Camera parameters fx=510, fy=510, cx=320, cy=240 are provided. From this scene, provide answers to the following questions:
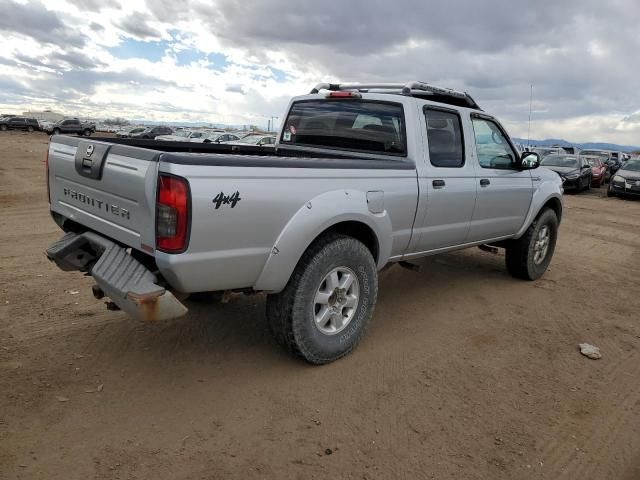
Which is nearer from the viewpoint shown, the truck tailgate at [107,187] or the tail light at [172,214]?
the tail light at [172,214]

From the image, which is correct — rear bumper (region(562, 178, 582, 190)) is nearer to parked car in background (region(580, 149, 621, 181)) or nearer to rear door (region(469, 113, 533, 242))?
parked car in background (region(580, 149, 621, 181))

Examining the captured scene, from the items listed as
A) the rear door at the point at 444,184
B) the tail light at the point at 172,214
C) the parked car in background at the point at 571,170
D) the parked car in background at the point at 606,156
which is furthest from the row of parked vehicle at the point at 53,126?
the tail light at the point at 172,214

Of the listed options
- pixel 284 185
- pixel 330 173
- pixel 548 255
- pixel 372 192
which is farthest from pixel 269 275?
pixel 548 255

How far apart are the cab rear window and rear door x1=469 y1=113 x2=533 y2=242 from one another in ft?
3.33

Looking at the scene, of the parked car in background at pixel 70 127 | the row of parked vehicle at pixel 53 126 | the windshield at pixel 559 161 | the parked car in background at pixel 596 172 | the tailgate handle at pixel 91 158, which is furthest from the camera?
the row of parked vehicle at pixel 53 126

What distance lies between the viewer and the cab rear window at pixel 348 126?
4281 mm

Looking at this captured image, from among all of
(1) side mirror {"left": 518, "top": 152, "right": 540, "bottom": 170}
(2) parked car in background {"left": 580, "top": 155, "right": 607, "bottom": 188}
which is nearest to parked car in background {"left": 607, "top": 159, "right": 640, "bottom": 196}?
(2) parked car in background {"left": 580, "top": 155, "right": 607, "bottom": 188}

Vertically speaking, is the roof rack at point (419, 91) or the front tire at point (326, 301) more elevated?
the roof rack at point (419, 91)

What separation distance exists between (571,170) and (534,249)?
15.5m

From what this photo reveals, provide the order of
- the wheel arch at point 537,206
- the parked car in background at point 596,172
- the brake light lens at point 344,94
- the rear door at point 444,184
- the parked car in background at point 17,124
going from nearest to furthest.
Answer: the rear door at point 444,184 → the brake light lens at point 344,94 → the wheel arch at point 537,206 → the parked car in background at point 596,172 → the parked car in background at point 17,124

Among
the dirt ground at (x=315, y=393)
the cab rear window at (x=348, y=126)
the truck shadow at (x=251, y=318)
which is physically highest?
the cab rear window at (x=348, y=126)

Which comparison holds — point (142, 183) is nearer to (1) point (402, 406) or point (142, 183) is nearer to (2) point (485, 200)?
(1) point (402, 406)

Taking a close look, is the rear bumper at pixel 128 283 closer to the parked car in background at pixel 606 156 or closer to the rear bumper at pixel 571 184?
the rear bumper at pixel 571 184

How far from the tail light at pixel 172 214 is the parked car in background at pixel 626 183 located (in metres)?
19.5
